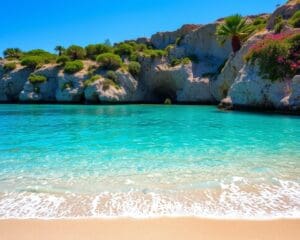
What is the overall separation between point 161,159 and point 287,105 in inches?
710

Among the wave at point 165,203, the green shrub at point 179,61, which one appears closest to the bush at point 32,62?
the green shrub at point 179,61

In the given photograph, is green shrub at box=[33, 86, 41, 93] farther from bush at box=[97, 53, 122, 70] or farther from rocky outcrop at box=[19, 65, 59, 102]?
bush at box=[97, 53, 122, 70]

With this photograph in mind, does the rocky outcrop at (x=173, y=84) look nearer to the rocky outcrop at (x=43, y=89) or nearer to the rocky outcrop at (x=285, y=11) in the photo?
the rocky outcrop at (x=285, y=11)

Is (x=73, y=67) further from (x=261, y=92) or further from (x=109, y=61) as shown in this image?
(x=261, y=92)

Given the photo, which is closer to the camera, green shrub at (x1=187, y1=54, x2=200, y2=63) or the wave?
the wave

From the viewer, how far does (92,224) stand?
5.37 meters

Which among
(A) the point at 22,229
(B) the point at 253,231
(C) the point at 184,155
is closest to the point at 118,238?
(A) the point at 22,229

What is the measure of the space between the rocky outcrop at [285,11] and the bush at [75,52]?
3024 cm

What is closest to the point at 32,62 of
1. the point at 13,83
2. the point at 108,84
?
the point at 13,83

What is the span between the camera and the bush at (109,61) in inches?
1957

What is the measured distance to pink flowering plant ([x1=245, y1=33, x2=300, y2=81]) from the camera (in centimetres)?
2628

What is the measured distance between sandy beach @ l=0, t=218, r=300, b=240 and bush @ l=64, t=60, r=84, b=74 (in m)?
46.4

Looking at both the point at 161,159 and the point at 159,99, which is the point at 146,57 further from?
the point at 161,159

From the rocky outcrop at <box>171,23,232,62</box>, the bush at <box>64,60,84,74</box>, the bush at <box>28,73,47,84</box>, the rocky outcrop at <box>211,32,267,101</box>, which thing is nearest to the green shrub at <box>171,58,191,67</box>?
the rocky outcrop at <box>171,23,232,62</box>
